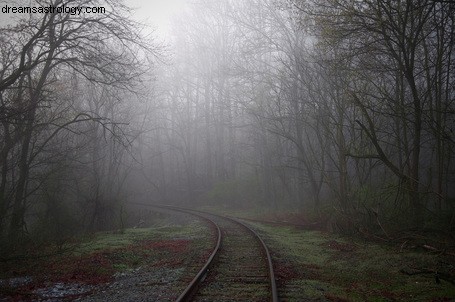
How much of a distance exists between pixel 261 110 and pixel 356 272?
14916 mm

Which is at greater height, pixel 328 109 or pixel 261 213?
pixel 328 109

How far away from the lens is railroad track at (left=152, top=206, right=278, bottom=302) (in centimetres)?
677

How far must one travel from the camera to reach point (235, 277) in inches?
320

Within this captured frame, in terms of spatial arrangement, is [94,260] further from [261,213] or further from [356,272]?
[261,213]

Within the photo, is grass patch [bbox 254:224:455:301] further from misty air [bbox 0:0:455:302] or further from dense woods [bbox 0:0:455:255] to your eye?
dense woods [bbox 0:0:455:255]

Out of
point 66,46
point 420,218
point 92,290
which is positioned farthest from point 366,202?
point 66,46

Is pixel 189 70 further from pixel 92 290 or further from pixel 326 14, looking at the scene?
pixel 92 290

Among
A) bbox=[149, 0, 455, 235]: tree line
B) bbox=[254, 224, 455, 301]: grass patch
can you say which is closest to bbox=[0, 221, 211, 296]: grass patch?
bbox=[254, 224, 455, 301]: grass patch

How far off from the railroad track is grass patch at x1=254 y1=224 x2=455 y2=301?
369mm

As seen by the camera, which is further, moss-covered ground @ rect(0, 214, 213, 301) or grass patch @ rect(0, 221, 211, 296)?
grass patch @ rect(0, 221, 211, 296)

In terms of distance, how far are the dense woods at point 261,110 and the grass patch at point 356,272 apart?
1.43m

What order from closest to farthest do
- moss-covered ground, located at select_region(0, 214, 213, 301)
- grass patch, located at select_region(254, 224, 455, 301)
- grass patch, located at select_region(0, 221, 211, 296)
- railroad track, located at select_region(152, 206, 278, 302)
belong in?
railroad track, located at select_region(152, 206, 278, 302) → grass patch, located at select_region(254, 224, 455, 301) → moss-covered ground, located at select_region(0, 214, 213, 301) → grass patch, located at select_region(0, 221, 211, 296)

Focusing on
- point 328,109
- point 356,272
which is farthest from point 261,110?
point 356,272

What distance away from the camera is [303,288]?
7.38 metres
